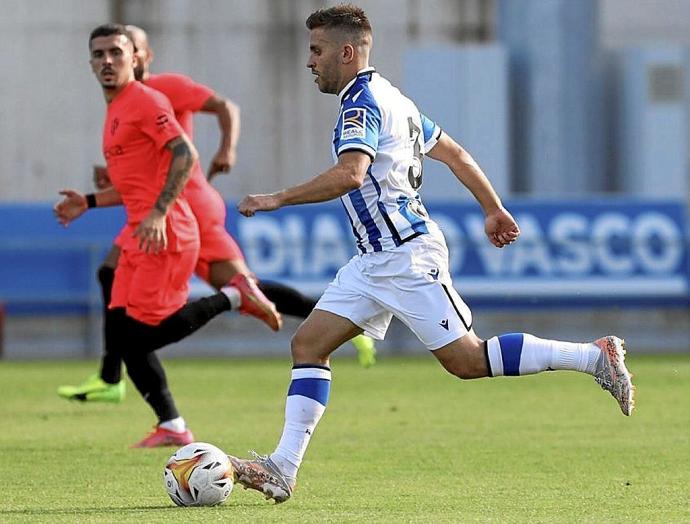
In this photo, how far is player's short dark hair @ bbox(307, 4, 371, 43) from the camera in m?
6.88

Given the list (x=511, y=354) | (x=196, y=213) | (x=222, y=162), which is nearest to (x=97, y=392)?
(x=196, y=213)

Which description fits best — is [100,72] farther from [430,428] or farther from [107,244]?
[107,244]

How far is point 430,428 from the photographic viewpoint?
398 inches

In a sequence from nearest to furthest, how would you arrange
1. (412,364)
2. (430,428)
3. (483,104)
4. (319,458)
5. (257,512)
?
(257,512), (319,458), (430,428), (412,364), (483,104)

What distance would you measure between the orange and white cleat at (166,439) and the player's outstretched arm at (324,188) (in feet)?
9.09

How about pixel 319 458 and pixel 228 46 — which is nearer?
pixel 319 458

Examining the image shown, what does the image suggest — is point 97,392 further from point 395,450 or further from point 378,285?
point 378,285

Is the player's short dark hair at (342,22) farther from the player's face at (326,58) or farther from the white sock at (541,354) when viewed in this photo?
the white sock at (541,354)

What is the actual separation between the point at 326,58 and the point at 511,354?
141 centimetres

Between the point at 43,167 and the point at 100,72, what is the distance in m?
11.8

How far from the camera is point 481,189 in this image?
7422 millimetres

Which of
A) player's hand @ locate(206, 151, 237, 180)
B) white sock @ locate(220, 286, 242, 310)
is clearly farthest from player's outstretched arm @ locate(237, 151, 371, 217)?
player's hand @ locate(206, 151, 237, 180)

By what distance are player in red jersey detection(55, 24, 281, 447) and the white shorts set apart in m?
2.14

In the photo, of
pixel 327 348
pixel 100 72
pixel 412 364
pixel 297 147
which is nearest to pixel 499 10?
pixel 297 147
